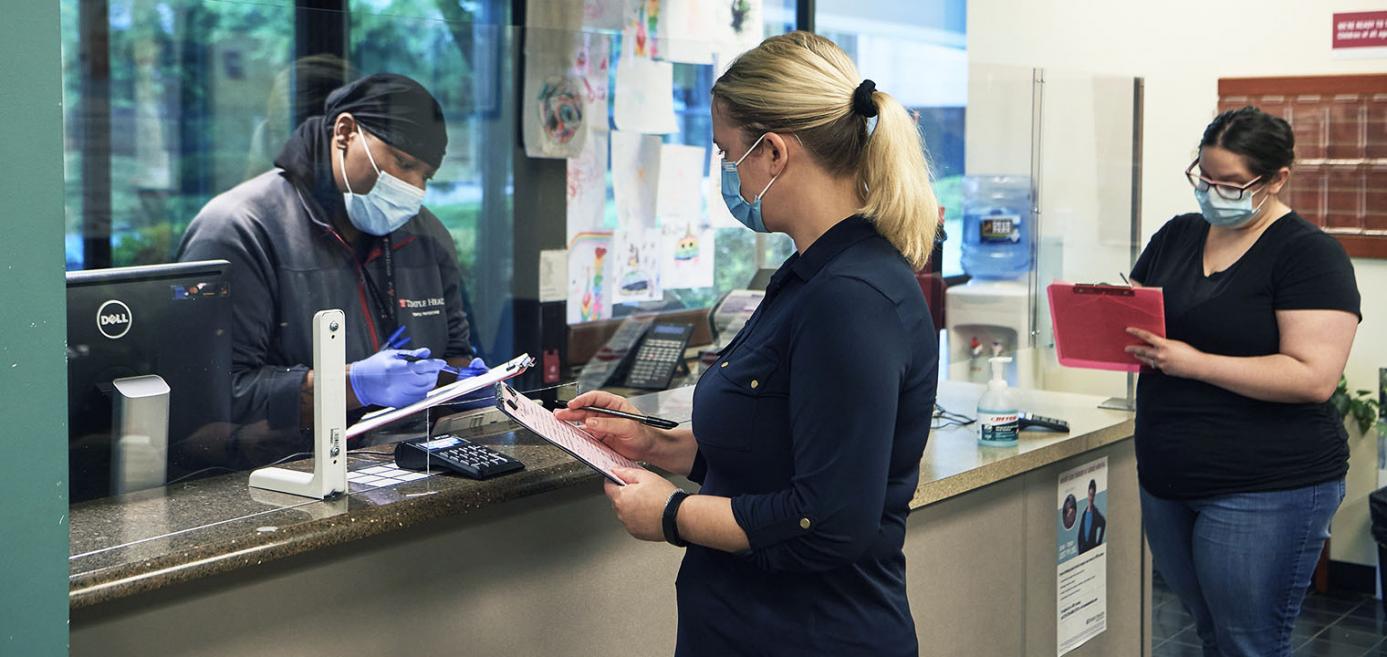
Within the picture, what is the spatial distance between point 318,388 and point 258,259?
125 centimetres

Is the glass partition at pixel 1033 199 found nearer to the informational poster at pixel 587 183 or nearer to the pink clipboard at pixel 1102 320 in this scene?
the informational poster at pixel 587 183

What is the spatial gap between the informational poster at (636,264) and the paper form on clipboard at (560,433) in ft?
7.97

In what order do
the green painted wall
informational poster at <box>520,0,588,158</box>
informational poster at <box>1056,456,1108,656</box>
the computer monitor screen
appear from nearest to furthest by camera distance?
the green painted wall, the computer monitor screen, informational poster at <box>1056,456,1108,656</box>, informational poster at <box>520,0,588,158</box>

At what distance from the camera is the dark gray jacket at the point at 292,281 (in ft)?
9.26

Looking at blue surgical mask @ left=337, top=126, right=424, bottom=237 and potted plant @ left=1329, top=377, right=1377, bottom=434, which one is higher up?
blue surgical mask @ left=337, top=126, right=424, bottom=237

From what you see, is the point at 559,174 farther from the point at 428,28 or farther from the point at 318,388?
the point at 318,388

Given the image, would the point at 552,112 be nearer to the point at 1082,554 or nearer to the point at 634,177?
the point at 634,177

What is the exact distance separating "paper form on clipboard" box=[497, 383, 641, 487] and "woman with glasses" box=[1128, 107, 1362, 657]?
1403 millimetres

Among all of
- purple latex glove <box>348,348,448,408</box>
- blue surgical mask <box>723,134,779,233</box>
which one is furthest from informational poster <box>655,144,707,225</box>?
blue surgical mask <box>723,134,779,233</box>

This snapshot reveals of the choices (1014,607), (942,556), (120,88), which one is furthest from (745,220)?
(120,88)

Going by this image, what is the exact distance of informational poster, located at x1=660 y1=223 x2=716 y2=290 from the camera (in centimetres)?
437

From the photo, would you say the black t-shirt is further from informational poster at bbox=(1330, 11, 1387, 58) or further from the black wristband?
informational poster at bbox=(1330, 11, 1387, 58)

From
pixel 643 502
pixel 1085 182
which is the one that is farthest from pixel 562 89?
pixel 643 502

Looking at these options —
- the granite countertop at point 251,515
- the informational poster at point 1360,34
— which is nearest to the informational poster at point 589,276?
the granite countertop at point 251,515
